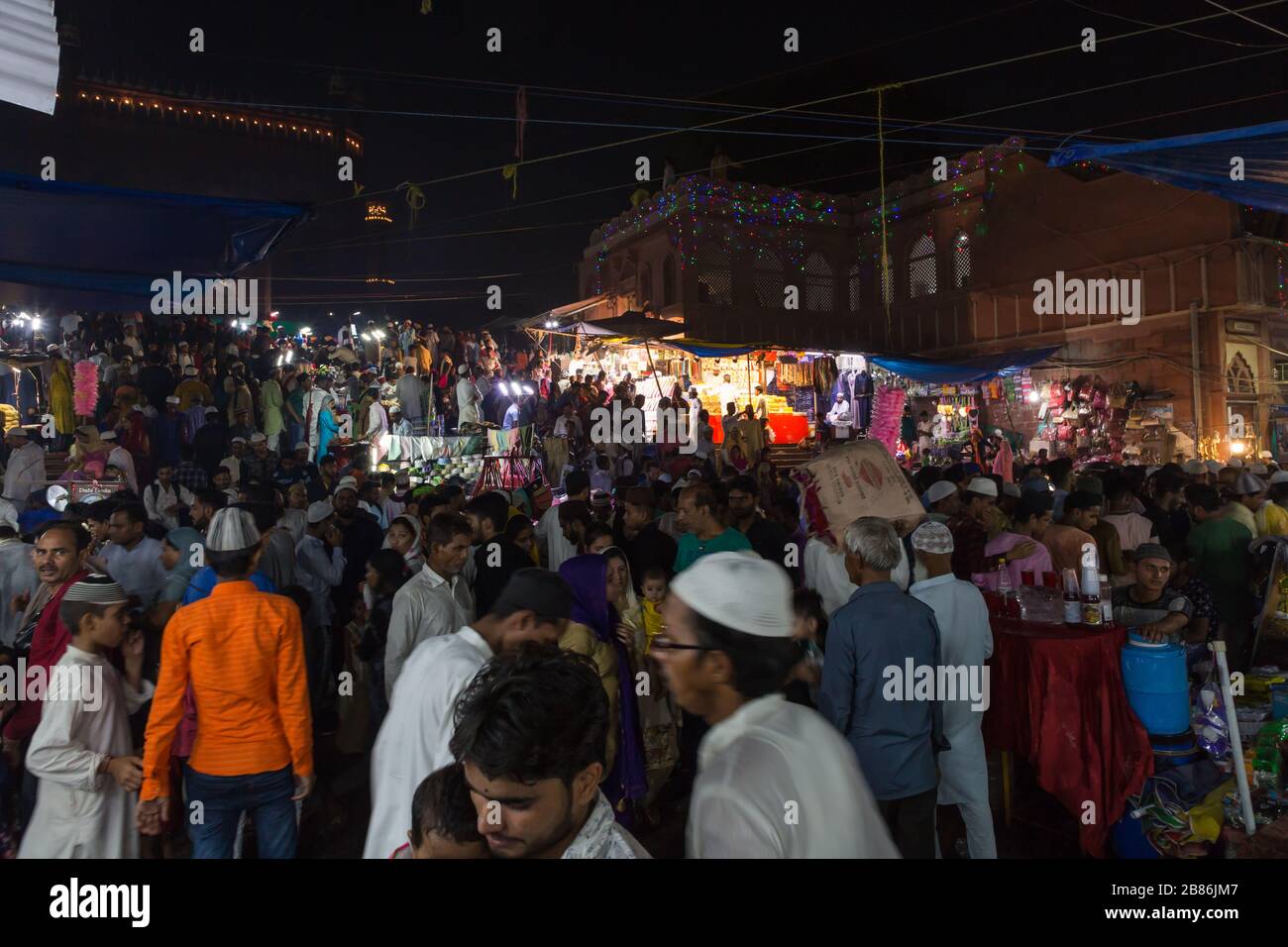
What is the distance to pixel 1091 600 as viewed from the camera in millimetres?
4609

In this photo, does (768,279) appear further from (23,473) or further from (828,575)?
(828,575)

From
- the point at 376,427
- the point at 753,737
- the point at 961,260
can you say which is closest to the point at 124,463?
the point at 376,427

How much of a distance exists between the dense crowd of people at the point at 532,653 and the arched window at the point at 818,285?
1634 cm

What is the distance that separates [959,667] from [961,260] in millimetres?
20518

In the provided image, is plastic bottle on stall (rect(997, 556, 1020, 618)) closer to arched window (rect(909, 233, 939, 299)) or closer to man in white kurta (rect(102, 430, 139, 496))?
man in white kurta (rect(102, 430, 139, 496))

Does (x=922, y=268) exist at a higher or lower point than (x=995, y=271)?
higher

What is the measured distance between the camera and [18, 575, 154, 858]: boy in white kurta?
→ 3.09m

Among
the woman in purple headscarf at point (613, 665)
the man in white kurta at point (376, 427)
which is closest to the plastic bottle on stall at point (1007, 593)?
the woman in purple headscarf at point (613, 665)

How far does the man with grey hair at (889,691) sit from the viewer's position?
3334 mm

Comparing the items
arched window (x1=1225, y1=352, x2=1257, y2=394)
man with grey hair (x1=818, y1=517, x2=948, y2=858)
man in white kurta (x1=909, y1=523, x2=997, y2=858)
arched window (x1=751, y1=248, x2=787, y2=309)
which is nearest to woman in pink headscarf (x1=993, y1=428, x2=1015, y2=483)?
arched window (x1=1225, y1=352, x2=1257, y2=394)

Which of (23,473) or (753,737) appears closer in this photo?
(753,737)

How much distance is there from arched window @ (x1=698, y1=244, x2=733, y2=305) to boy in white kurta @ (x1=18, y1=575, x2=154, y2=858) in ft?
64.9

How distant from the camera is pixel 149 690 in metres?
3.63
